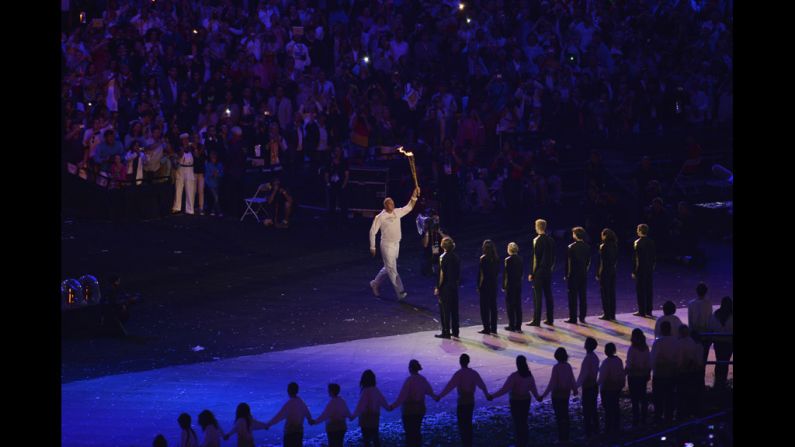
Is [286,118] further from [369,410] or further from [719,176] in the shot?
[369,410]

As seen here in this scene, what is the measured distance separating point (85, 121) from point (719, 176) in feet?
44.0

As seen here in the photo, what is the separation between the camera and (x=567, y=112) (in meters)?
34.0

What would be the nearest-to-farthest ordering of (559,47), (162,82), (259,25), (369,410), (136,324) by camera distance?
(369,410)
(136,324)
(162,82)
(259,25)
(559,47)

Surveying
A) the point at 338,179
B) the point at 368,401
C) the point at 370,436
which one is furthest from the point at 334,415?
the point at 338,179

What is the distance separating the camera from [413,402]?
16641 mm

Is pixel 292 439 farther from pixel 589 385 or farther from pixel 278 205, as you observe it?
pixel 278 205

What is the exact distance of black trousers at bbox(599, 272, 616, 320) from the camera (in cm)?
2248

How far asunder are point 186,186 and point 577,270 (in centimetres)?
998

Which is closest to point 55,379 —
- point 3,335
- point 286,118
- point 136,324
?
point 3,335

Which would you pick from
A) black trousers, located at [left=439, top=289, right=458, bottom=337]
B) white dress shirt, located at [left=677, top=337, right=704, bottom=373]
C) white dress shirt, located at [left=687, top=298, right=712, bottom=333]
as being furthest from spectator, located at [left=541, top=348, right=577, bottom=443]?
black trousers, located at [left=439, top=289, right=458, bottom=337]

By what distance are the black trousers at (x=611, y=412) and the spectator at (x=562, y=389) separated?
57 centimetres

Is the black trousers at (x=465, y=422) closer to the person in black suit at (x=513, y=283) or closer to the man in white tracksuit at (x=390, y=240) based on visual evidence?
the person in black suit at (x=513, y=283)

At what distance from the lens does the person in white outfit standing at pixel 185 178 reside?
95.5 feet

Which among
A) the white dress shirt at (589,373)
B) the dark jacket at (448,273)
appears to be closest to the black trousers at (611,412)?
the white dress shirt at (589,373)
